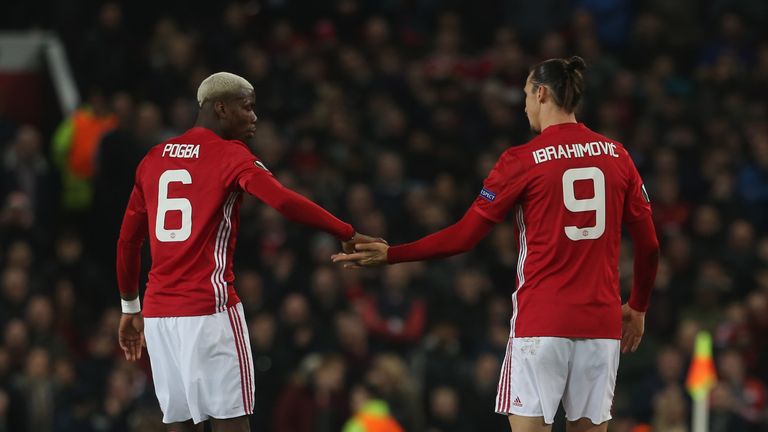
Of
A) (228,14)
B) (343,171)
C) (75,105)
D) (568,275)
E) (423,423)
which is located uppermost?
(228,14)

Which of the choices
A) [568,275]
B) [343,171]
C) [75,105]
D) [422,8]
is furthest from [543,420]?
[422,8]

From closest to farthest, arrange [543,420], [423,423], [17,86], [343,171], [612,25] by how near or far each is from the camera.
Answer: [543,420]
[423,423]
[343,171]
[17,86]
[612,25]

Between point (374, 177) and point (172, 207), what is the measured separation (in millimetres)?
7914

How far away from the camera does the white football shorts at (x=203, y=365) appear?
6.73 metres

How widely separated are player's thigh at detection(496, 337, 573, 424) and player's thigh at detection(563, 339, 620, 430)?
0.15 ft

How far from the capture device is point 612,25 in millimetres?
17109

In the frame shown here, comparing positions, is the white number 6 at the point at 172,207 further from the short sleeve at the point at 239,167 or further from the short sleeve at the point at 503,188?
the short sleeve at the point at 503,188

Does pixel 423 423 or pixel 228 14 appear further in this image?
pixel 228 14

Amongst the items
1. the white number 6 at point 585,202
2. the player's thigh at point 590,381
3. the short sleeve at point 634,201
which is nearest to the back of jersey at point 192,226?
the white number 6 at point 585,202

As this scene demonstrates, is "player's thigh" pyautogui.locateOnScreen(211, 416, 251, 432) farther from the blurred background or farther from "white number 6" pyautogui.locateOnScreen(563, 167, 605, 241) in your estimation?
the blurred background

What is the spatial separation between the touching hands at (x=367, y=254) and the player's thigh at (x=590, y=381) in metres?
1.16

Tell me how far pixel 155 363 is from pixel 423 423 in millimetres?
5969

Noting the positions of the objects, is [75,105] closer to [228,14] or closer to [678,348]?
[228,14]

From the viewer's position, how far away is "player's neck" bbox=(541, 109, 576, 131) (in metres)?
6.73
